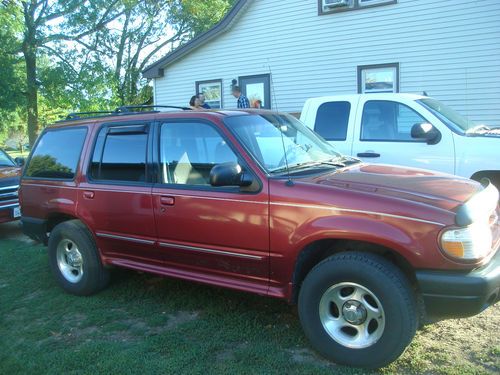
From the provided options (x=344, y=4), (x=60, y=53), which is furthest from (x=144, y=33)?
(x=344, y=4)

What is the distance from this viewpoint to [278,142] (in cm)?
407

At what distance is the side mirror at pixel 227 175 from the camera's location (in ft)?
11.7

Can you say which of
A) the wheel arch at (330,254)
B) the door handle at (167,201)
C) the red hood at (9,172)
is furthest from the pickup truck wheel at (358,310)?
the red hood at (9,172)

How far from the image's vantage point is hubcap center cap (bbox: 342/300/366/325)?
3.30 m

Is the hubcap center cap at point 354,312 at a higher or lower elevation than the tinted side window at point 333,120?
lower

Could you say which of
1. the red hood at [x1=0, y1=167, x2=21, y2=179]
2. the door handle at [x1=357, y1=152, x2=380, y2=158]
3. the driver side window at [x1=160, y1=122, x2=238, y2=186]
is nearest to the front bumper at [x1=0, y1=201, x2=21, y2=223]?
the red hood at [x1=0, y1=167, x2=21, y2=179]

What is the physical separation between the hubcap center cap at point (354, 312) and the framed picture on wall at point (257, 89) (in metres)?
9.55

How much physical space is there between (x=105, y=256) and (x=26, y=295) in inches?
42.9

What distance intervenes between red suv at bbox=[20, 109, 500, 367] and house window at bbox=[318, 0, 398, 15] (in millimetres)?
7605

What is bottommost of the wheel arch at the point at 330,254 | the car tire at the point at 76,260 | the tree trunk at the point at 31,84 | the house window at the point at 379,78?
the car tire at the point at 76,260

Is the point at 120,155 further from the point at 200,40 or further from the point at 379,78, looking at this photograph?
the point at 200,40

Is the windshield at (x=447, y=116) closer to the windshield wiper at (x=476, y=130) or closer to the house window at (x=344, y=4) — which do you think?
the windshield wiper at (x=476, y=130)

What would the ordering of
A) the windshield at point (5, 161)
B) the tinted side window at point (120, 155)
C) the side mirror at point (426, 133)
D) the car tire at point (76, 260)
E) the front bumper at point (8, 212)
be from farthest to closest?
1. the windshield at point (5, 161)
2. the front bumper at point (8, 212)
3. the side mirror at point (426, 133)
4. the car tire at point (76, 260)
5. the tinted side window at point (120, 155)

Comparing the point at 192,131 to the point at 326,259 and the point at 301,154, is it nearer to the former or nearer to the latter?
the point at 301,154
